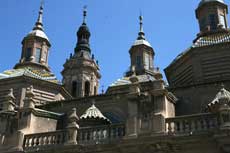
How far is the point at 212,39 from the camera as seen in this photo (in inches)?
1058

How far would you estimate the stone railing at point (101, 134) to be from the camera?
61.0 feet

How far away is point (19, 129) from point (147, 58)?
20.8 m

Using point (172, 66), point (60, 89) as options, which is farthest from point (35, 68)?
point (172, 66)

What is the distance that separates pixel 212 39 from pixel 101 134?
12.1 meters

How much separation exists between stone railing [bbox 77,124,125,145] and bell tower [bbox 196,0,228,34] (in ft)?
46.1

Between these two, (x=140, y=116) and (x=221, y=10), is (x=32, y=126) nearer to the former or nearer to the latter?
(x=140, y=116)

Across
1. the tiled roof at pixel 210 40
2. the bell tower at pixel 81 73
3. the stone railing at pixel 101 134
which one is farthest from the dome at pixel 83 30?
the stone railing at pixel 101 134

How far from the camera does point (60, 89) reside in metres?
31.0

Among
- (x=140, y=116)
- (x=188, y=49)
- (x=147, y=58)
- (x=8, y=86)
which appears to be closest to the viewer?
(x=140, y=116)

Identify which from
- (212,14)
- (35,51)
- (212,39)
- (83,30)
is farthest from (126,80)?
(83,30)

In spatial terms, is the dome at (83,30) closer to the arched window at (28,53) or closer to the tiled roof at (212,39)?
the arched window at (28,53)

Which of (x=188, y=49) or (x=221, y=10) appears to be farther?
(x=221, y=10)

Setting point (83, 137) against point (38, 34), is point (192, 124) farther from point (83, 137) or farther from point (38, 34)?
point (38, 34)

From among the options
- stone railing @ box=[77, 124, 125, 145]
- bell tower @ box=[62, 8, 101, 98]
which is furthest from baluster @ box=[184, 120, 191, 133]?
bell tower @ box=[62, 8, 101, 98]
